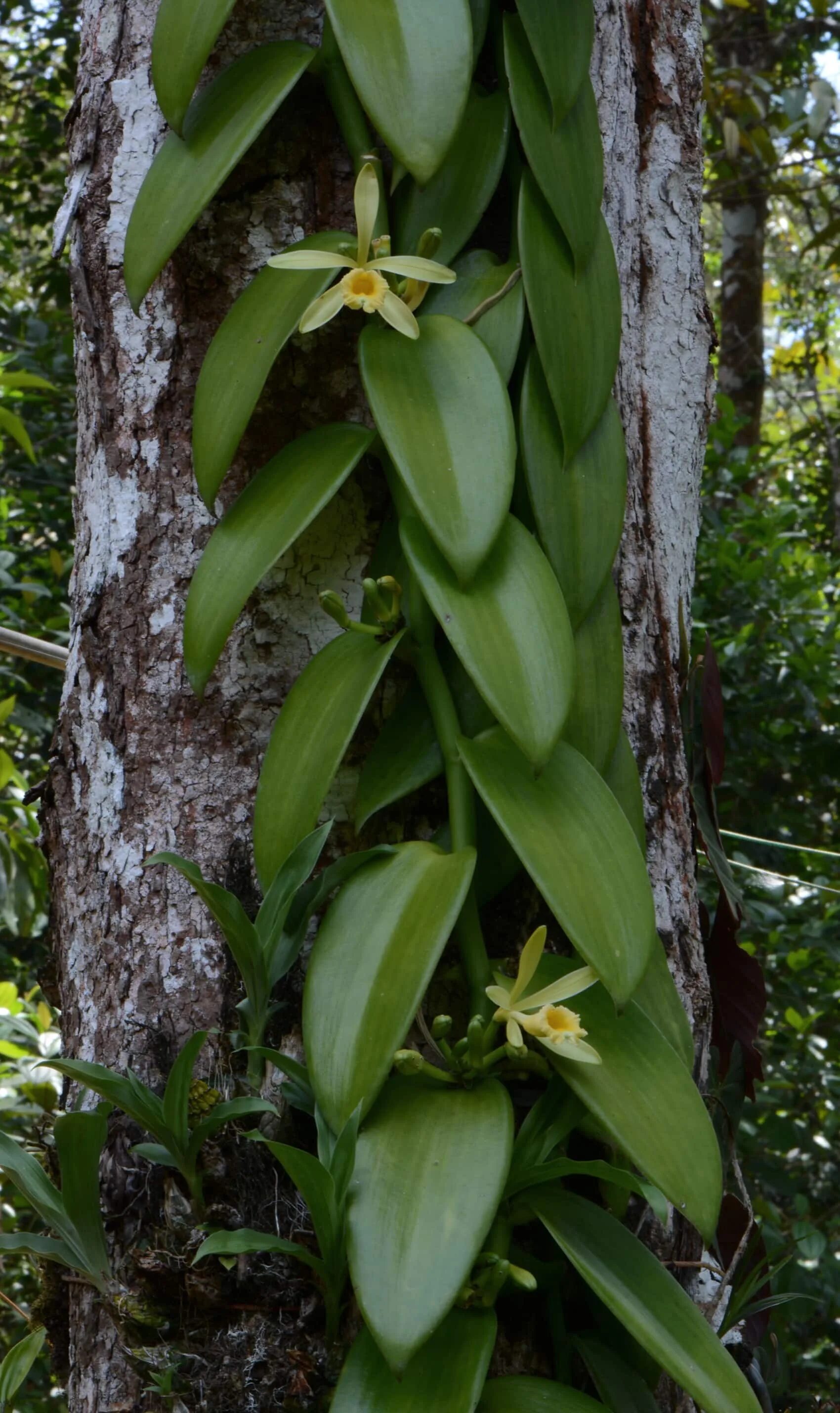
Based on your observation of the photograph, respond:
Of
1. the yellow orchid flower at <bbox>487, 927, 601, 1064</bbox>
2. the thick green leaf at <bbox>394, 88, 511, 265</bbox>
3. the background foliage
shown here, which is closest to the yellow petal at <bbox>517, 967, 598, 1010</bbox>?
the yellow orchid flower at <bbox>487, 927, 601, 1064</bbox>

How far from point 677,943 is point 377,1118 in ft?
0.73

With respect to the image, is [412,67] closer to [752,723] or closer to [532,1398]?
[532,1398]

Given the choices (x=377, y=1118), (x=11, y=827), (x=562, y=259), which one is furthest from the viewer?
Result: (x=11, y=827)

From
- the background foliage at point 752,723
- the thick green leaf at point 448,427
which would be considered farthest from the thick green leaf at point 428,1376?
the background foliage at point 752,723

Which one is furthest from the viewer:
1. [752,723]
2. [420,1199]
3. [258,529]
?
[752,723]

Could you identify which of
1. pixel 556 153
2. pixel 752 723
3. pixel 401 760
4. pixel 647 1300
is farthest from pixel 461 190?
pixel 752 723

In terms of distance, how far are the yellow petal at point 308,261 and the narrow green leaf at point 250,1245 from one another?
39cm

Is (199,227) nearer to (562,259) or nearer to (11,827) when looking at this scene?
(562,259)

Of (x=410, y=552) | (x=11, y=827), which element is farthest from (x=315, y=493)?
(x=11, y=827)

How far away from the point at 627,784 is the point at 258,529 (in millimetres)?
217

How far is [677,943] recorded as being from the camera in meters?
0.61

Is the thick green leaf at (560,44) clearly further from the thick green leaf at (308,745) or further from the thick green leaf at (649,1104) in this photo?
the thick green leaf at (649,1104)

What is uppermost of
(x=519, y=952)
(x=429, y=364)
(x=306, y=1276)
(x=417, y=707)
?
(x=429, y=364)

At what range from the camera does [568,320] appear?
562mm
